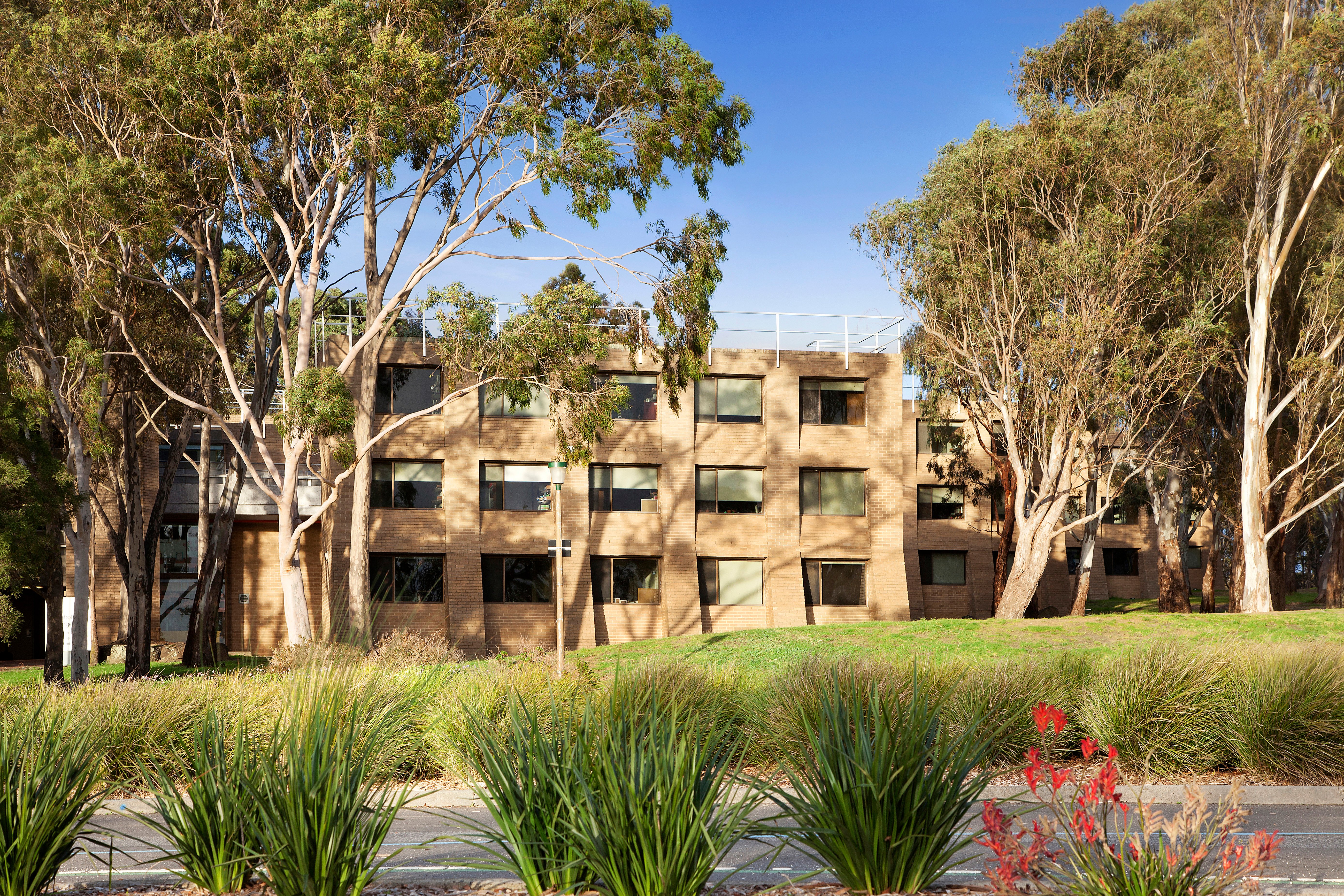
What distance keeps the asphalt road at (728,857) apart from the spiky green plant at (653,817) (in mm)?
402

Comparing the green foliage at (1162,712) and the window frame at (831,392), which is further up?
the window frame at (831,392)

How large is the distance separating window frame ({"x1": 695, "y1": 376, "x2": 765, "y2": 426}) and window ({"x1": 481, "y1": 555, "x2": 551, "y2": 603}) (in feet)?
24.6

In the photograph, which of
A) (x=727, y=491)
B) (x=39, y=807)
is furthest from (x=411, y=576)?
(x=39, y=807)

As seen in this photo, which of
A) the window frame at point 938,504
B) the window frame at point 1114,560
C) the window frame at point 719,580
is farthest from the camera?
the window frame at point 1114,560

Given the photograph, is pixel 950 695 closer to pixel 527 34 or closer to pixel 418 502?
pixel 527 34

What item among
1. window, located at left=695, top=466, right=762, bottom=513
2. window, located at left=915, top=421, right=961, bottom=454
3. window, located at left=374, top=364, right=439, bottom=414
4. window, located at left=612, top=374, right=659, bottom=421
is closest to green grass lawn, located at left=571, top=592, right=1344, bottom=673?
window, located at left=695, top=466, right=762, bottom=513

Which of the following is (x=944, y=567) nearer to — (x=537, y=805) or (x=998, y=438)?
(x=998, y=438)

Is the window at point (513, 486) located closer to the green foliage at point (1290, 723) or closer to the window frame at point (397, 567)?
the window frame at point (397, 567)

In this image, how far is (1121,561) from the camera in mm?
50125

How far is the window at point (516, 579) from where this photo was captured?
36.8 meters

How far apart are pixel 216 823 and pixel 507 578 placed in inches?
1248

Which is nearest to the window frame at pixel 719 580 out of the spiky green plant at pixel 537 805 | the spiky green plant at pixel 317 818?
the spiky green plant at pixel 537 805

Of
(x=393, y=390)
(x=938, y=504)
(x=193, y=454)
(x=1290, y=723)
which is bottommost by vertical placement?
(x=1290, y=723)

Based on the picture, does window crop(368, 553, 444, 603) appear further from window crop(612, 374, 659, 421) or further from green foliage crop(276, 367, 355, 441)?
green foliage crop(276, 367, 355, 441)
